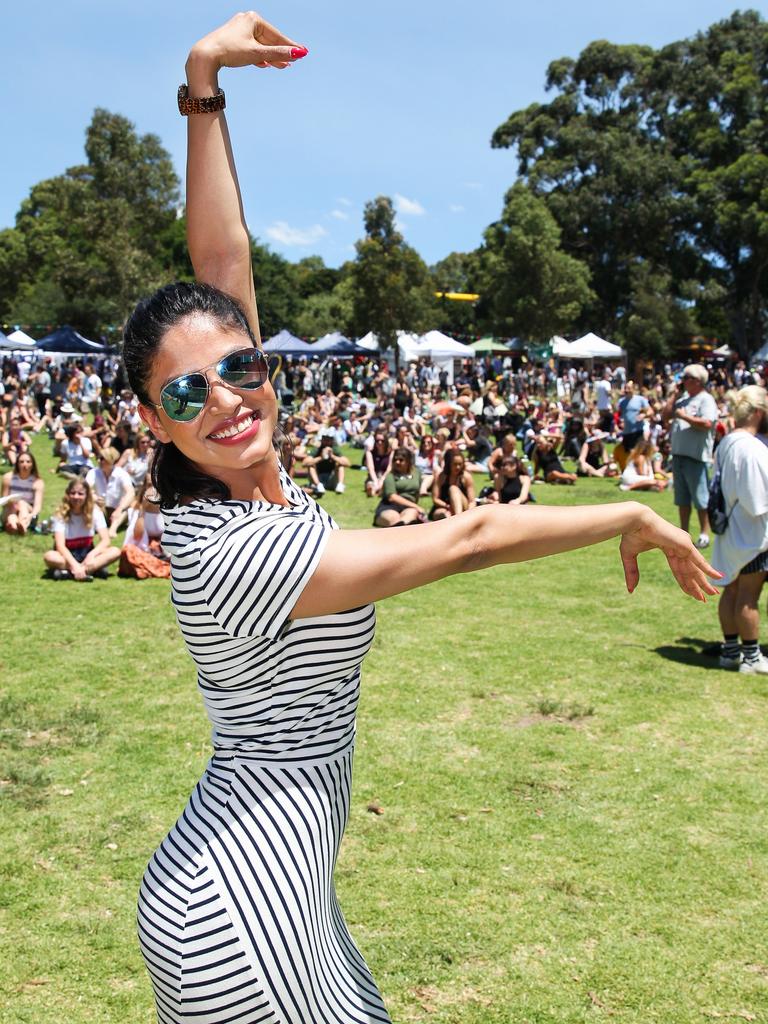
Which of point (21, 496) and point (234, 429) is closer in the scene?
point (234, 429)

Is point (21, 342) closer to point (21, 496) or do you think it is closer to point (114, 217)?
point (114, 217)

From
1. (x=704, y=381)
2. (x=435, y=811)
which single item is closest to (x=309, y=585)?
(x=435, y=811)

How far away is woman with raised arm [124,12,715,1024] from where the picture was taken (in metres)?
1.60

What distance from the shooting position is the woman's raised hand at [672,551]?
6.04 ft

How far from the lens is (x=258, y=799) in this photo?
1.69 meters

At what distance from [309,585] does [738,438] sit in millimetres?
6049

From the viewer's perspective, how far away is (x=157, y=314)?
1.82 m

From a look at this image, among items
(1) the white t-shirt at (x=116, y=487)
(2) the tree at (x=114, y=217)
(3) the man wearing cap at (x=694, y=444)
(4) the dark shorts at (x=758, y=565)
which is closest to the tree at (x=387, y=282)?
(2) the tree at (x=114, y=217)

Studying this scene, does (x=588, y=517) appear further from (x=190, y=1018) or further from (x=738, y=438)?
(x=738, y=438)

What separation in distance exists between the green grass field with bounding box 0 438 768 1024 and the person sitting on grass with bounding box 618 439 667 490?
9181mm

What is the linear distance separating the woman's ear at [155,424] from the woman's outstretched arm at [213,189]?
394mm

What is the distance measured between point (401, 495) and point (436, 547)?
12.1 m

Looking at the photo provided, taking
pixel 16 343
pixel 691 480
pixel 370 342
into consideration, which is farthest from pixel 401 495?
pixel 370 342

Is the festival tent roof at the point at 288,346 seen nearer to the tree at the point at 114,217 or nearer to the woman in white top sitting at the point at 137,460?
the tree at the point at 114,217
